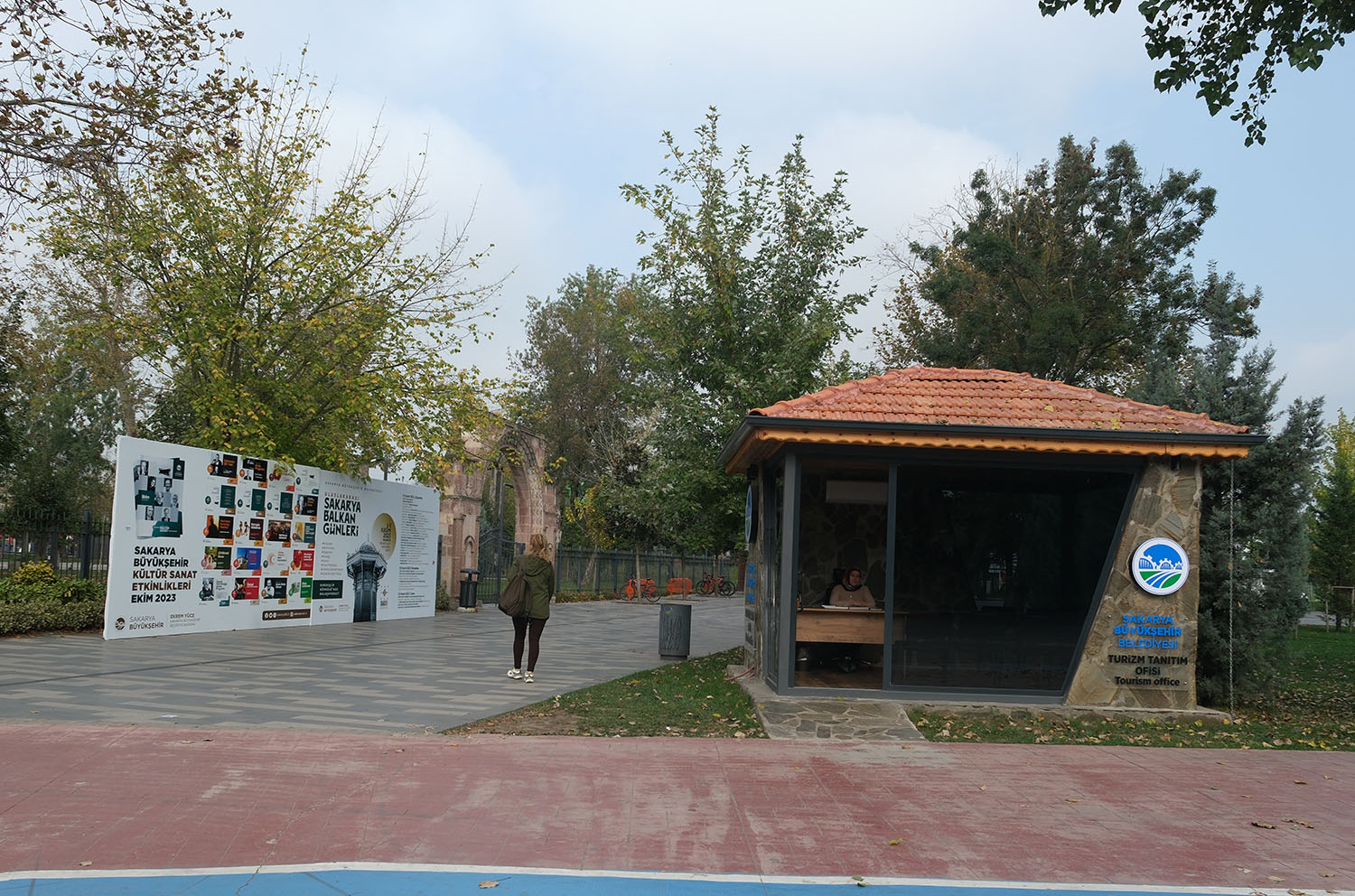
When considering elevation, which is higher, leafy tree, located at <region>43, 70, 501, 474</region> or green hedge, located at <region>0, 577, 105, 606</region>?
leafy tree, located at <region>43, 70, 501, 474</region>

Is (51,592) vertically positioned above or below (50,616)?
above

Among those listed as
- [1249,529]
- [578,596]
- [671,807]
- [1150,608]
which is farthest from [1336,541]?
[671,807]

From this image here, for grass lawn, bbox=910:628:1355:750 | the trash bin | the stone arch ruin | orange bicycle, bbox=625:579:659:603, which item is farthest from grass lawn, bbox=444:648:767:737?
orange bicycle, bbox=625:579:659:603

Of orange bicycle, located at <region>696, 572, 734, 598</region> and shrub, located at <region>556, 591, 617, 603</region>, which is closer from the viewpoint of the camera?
shrub, located at <region>556, 591, 617, 603</region>

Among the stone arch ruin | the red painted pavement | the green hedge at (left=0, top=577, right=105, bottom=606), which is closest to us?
the red painted pavement

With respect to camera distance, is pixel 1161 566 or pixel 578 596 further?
pixel 578 596

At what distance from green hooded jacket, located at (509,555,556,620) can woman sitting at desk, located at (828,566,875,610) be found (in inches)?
132

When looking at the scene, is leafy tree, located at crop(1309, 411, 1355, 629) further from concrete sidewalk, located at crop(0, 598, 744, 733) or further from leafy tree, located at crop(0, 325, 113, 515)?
leafy tree, located at crop(0, 325, 113, 515)

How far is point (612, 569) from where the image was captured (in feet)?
122

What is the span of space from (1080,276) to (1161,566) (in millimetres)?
16680

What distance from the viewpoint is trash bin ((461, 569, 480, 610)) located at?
25.8 meters

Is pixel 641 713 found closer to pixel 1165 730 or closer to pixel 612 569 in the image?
pixel 1165 730

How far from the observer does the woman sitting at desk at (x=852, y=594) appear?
12852 millimetres

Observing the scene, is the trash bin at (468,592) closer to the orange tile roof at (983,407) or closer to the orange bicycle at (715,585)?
the orange tile roof at (983,407)
